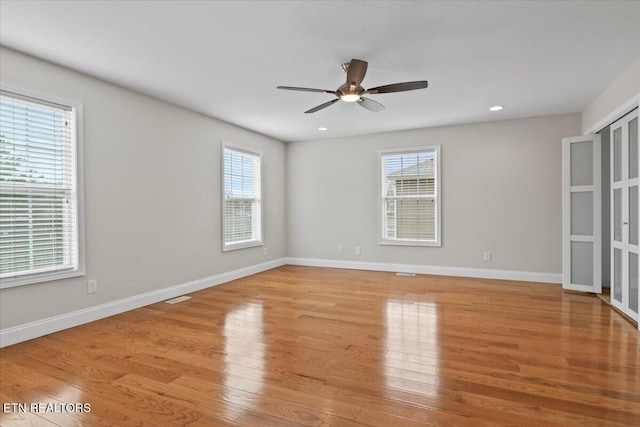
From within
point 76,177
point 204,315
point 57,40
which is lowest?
point 204,315

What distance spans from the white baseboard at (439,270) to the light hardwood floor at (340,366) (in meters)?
1.07

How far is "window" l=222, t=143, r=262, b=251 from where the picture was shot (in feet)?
17.7

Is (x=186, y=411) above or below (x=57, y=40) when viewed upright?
below

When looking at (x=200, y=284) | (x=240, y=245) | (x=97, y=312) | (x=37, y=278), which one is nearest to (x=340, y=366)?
(x=97, y=312)

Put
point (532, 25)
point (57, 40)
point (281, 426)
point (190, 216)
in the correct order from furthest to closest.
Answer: point (190, 216), point (57, 40), point (532, 25), point (281, 426)

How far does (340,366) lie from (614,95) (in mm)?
4069

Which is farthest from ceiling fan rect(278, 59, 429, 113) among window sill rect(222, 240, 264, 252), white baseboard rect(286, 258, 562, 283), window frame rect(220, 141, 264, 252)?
white baseboard rect(286, 258, 562, 283)

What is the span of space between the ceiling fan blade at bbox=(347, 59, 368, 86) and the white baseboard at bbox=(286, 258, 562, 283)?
3.73m

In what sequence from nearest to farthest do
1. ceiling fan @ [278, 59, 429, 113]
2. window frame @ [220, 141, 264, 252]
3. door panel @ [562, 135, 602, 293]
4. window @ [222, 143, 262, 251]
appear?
ceiling fan @ [278, 59, 429, 113]
door panel @ [562, 135, 602, 293]
window frame @ [220, 141, 264, 252]
window @ [222, 143, 262, 251]

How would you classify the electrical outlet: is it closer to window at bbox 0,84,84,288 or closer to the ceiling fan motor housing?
window at bbox 0,84,84,288

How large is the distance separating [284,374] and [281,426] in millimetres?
558

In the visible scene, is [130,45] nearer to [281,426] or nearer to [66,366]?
[66,366]

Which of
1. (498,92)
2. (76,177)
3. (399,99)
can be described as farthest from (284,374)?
(498,92)

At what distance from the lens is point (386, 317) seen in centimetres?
352
